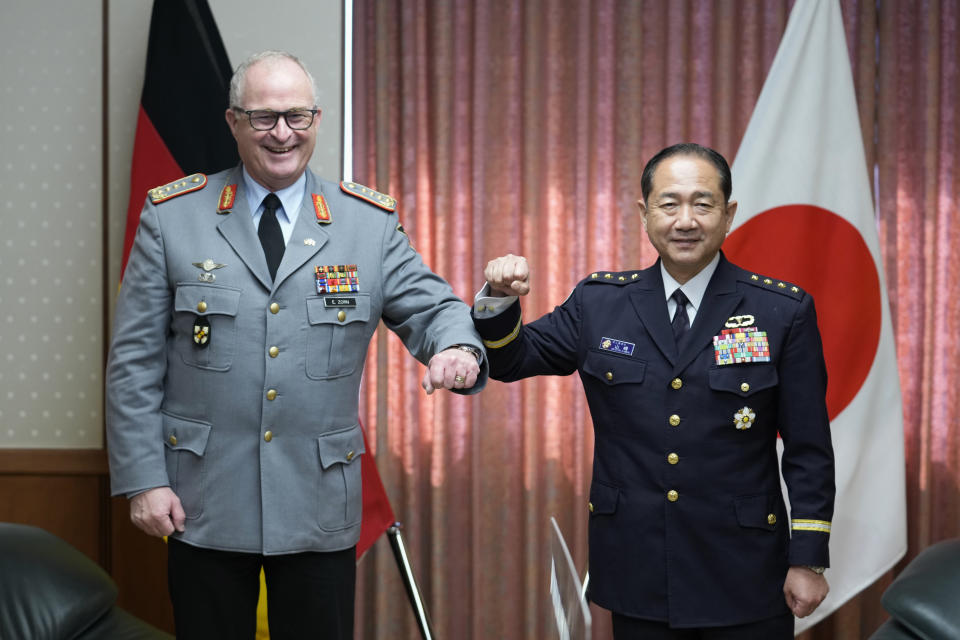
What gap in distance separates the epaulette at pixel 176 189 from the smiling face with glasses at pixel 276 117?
0.44ft

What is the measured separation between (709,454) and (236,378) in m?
0.86

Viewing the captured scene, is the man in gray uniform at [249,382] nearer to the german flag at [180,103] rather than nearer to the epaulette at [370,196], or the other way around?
the epaulette at [370,196]

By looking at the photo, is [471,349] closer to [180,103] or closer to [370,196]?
[370,196]

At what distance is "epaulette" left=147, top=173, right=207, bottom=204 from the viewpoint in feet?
5.37

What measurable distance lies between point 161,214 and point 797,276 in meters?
1.79

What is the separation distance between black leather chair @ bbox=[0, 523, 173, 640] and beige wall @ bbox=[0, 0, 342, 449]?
734mm

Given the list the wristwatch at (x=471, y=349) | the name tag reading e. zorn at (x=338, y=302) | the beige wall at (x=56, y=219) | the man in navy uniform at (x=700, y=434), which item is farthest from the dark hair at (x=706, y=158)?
the beige wall at (x=56, y=219)

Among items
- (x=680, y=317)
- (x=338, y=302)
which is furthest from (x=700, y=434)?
(x=338, y=302)

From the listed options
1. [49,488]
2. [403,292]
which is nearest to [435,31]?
[403,292]

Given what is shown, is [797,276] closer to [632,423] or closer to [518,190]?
[518,190]

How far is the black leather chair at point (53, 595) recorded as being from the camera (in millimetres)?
1908

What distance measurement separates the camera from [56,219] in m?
2.73

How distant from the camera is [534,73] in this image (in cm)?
297

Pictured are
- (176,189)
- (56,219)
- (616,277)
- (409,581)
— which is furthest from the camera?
(56,219)
